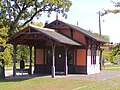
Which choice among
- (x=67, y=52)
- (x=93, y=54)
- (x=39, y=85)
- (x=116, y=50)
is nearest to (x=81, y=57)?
(x=67, y=52)

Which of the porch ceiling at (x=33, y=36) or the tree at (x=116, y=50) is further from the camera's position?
the porch ceiling at (x=33, y=36)

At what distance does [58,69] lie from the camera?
30.2 m

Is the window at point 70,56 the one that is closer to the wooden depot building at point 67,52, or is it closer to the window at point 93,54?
the wooden depot building at point 67,52

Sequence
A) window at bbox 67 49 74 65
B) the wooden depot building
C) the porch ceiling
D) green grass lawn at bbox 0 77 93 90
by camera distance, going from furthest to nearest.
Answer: window at bbox 67 49 74 65 → the wooden depot building → the porch ceiling → green grass lawn at bbox 0 77 93 90

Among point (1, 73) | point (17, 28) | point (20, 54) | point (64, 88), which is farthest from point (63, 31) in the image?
point (20, 54)

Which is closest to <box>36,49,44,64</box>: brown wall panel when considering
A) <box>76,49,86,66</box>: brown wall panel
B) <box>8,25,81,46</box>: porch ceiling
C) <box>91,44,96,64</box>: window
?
<box>8,25,81,46</box>: porch ceiling

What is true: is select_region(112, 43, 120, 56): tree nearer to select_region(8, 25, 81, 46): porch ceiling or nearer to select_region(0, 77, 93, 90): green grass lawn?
select_region(0, 77, 93, 90): green grass lawn

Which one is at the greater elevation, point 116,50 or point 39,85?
point 116,50

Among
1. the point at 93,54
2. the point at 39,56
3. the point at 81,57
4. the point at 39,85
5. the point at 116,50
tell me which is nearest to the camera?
the point at 116,50

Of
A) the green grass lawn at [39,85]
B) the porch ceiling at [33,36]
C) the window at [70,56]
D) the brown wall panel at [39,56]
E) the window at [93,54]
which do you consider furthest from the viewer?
the window at [93,54]

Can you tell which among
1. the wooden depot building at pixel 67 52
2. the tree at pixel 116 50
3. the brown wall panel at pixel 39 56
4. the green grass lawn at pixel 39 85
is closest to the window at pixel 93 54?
the wooden depot building at pixel 67 52

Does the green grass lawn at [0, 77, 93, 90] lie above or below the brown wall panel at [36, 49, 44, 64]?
below

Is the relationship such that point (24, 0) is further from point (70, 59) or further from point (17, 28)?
point (70, 59)

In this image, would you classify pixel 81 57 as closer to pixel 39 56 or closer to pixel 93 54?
pixel 93 54
